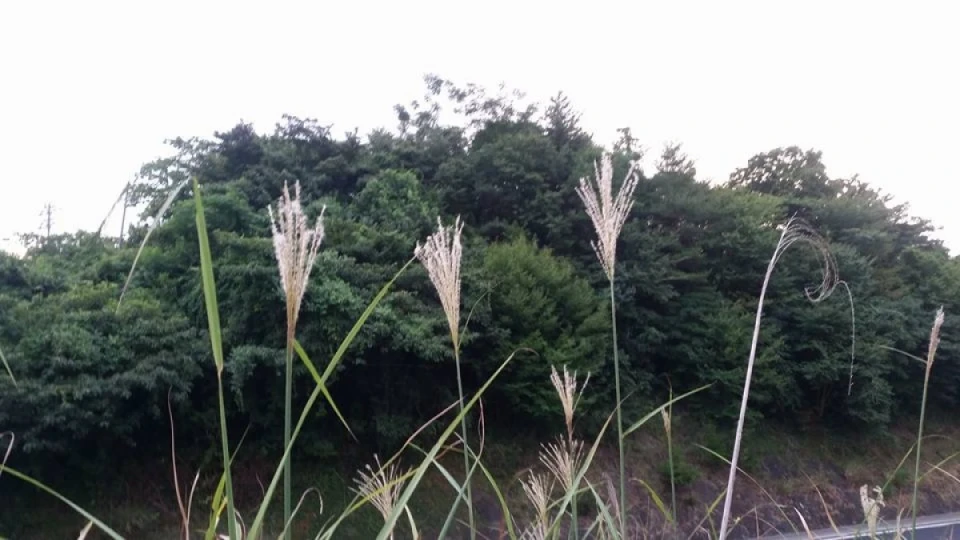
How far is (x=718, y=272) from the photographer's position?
947 inches

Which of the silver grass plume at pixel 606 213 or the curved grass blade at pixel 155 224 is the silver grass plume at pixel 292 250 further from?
the silver grass plume at pixel 606 213

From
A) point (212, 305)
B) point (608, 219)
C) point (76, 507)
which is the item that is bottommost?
point (76, 507)

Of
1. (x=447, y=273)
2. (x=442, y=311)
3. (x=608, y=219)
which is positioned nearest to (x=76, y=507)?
(x=447, y=273)

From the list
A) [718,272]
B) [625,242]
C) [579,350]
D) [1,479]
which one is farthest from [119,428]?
[718,272]

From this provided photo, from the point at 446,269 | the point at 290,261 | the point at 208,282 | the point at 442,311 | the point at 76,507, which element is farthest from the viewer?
the point at 442,311

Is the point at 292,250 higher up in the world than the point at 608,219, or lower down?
lower down

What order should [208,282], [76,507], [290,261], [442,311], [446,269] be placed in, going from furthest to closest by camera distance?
[442,311]
[446,269]
[76,507]
[290,261]
[208,282]

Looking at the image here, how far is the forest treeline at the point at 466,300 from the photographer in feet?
47.9

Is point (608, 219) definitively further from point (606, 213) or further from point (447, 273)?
point (447, 273)

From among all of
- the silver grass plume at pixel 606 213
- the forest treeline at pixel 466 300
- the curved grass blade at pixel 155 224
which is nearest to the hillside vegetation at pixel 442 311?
the forest treeline at pixel 466 300

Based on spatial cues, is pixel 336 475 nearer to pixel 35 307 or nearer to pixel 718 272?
pixel 35 307

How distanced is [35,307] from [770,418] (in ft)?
59.1

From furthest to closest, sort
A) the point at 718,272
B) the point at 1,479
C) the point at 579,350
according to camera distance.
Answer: the point at 718,272, the point at 579,350, the point at 1,479

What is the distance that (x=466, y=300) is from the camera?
1705 centimetres
